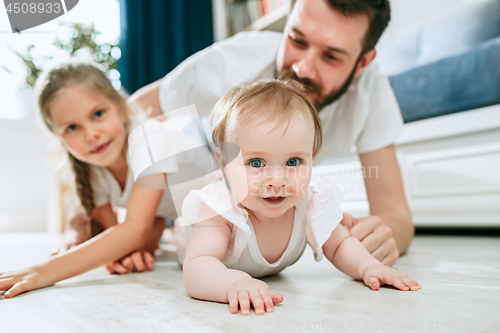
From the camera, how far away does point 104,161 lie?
1.01m

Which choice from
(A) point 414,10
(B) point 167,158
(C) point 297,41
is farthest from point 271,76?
(A) point 414,10

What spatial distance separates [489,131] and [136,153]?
3.84ft

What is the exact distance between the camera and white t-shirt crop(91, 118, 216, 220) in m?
0.91

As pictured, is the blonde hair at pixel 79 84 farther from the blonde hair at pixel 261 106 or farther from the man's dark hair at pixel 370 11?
the man's dark hair at pixel 370 11

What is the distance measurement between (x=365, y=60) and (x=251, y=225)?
2.05 feet

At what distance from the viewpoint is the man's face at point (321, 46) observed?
0.91 m

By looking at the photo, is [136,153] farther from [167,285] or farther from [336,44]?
[336,44]

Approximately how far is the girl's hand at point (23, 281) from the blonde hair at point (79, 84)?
1.51ft

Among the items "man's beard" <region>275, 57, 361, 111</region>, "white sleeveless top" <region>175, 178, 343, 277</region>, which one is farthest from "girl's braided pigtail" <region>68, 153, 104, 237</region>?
"man's beard" <region>275, 57, 361, 111</region>

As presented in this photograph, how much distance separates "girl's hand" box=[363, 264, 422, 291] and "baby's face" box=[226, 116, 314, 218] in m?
0.17

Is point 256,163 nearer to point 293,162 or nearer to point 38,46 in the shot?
point 293,162

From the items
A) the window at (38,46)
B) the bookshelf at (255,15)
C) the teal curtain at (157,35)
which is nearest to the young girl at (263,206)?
the window at (38,46)

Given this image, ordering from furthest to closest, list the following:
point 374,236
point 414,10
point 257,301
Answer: point 414,10, point 374,236, point 257,301

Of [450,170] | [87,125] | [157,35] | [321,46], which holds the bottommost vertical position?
[450,170]
